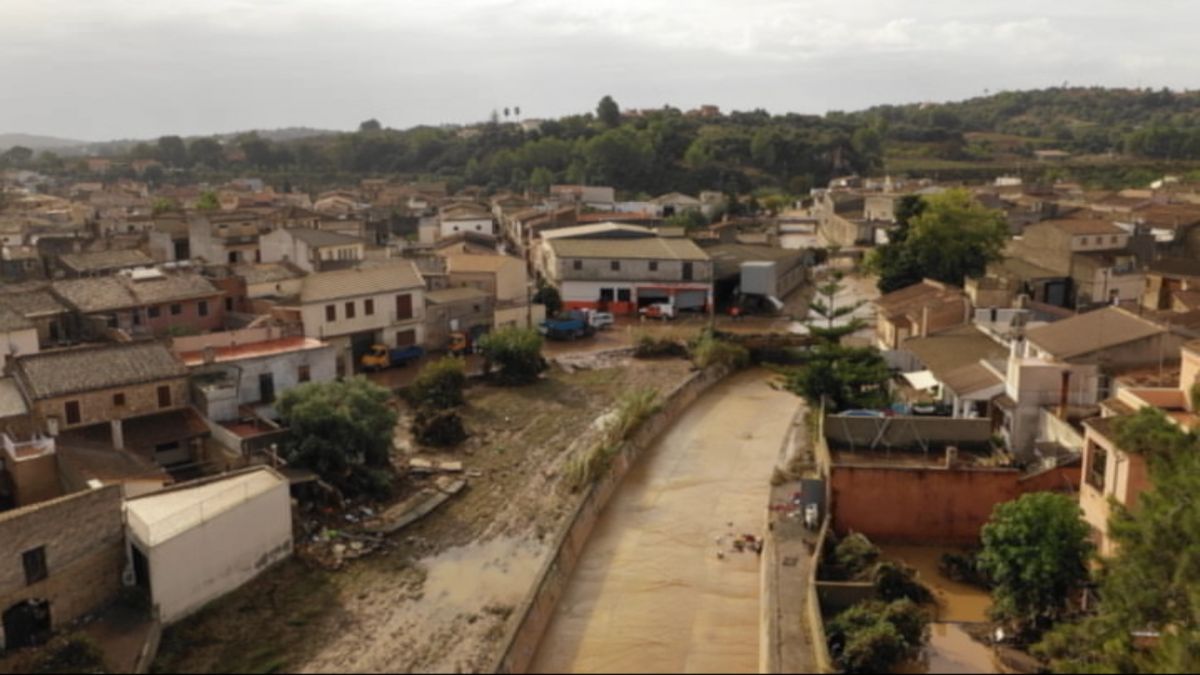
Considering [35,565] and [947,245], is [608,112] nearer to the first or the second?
[947,245]

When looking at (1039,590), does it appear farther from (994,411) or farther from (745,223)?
(745,223)

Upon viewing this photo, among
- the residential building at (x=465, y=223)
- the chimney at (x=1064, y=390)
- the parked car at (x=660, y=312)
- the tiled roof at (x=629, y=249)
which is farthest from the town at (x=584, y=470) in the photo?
the residential building at (x=465, y=223)

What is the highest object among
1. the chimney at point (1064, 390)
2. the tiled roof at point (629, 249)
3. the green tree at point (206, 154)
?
the green tree at point (206, 154)

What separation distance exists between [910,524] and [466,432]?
12107mm

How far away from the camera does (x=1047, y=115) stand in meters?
160

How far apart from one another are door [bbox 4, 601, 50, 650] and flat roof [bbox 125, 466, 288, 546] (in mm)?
1709

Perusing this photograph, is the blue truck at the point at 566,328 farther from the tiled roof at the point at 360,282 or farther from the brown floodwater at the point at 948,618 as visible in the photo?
the brown floodwater at the point at 948,618

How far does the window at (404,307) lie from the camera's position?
107ft

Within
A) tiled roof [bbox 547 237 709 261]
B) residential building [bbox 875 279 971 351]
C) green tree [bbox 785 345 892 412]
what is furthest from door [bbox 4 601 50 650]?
tiled roof [bbox 547 237 709 261]

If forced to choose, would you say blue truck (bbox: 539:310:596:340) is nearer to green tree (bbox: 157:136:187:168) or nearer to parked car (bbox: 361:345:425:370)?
parked car (bbox: 361:345:425:370)

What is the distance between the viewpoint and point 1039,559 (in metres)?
14.6

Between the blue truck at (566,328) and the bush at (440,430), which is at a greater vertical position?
the blue truck at (566,328)

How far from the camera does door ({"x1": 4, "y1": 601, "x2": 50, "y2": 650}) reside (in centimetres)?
1514

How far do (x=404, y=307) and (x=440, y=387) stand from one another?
234 inches
